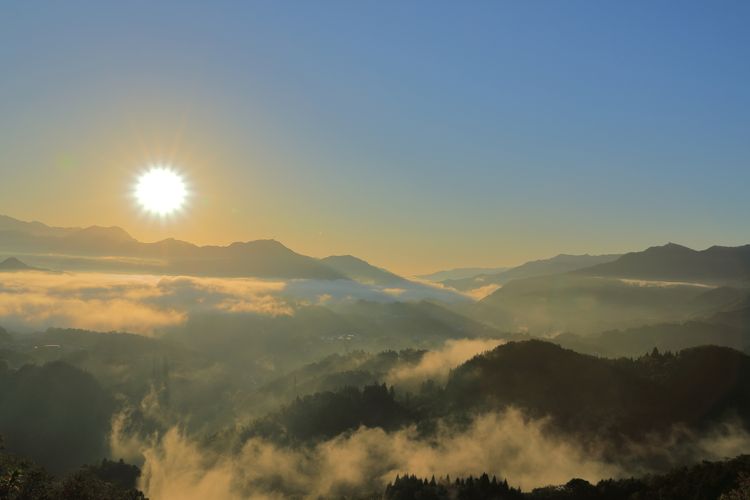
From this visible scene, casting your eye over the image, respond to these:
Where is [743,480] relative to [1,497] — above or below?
above

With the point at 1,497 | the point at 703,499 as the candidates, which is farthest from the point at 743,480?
the point at 1,497

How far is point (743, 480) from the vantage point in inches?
7721

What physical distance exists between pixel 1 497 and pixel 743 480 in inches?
11173

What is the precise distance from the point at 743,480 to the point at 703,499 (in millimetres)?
16071

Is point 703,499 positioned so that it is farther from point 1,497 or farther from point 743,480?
point 1,497

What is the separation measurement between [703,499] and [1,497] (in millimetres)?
270814

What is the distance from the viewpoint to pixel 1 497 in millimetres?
199750

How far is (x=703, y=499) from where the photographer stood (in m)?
200
